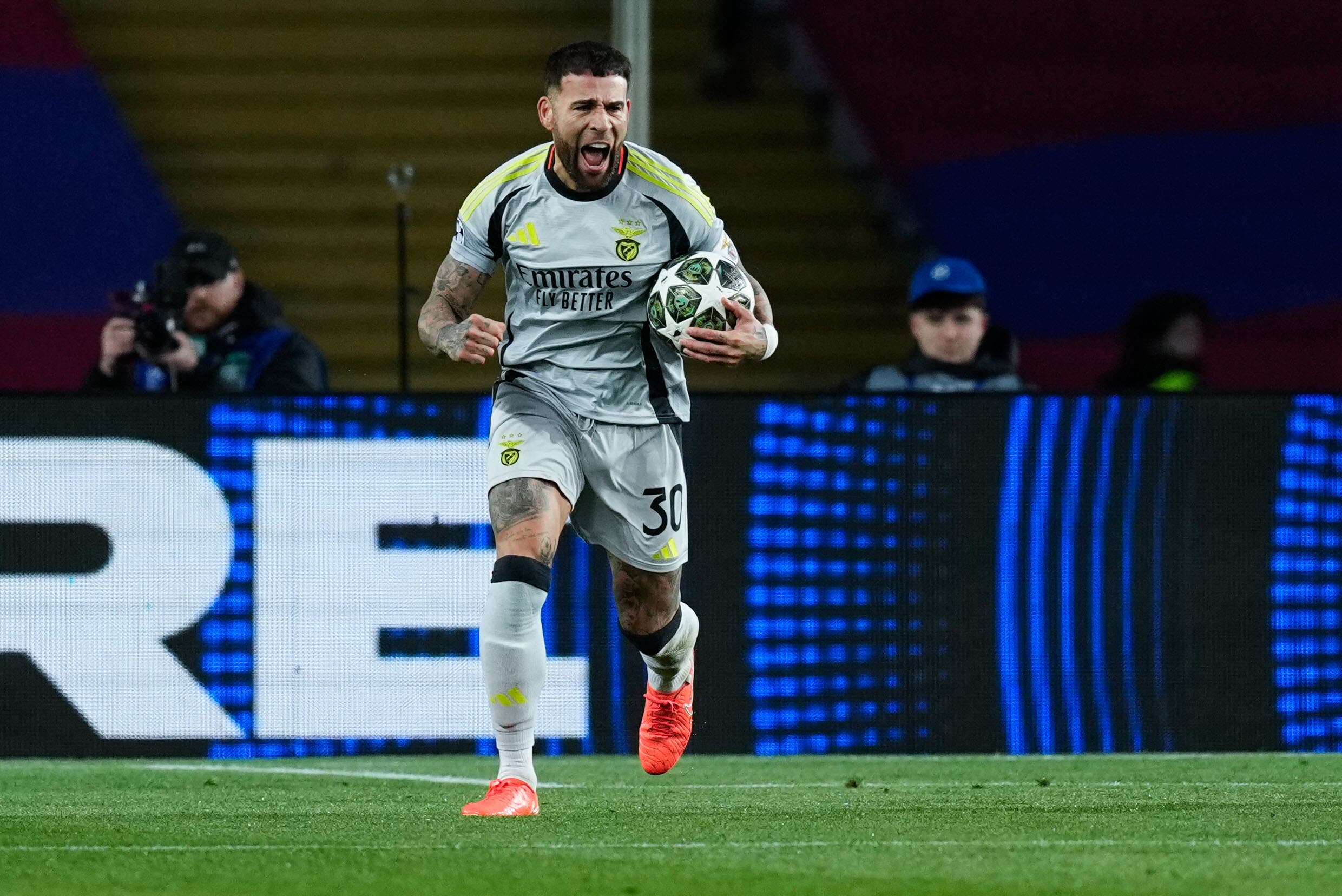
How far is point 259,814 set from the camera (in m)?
5.81

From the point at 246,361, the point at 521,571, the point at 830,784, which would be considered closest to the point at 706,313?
the point at 521,571

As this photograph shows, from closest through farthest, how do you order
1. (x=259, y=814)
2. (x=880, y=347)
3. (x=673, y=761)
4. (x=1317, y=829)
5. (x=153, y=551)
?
(x=1317, y=829) < (x=259, y=814) < (x=673, y=761) < (x=153, y=551) < (x=880, y=347)

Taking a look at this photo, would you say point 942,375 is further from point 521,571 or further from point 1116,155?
point 1116,155

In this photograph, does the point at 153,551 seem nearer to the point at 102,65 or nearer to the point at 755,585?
the point at 755,585

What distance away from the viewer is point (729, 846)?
4961 mm

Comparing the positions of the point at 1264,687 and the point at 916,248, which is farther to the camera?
the point at 916,248

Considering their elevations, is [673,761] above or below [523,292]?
below

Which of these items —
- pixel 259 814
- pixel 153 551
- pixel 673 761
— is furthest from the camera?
pixel 153 551

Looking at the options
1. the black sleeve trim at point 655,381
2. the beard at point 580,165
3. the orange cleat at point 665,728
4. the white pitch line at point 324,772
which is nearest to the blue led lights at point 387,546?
the white pitch line at point 324,772

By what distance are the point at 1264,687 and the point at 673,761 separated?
2400mm

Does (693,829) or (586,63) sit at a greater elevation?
(586,63)

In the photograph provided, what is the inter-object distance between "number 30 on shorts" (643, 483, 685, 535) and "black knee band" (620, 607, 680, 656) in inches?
13.7

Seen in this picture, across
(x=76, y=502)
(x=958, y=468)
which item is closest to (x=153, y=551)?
(x=76, y=502)

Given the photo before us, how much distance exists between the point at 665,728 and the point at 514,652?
110cm
